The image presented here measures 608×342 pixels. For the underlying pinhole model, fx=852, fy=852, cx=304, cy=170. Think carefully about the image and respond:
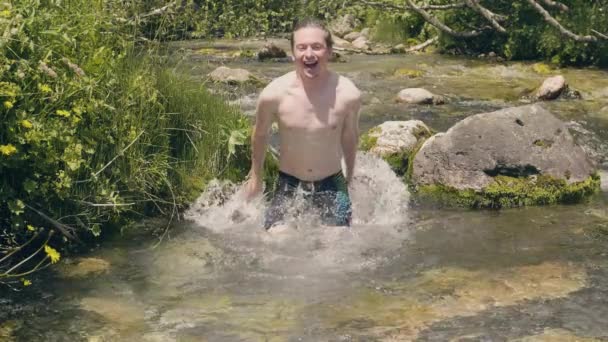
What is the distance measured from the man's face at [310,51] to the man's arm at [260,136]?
Answer: 1.13ft

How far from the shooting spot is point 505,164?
7.79 metres

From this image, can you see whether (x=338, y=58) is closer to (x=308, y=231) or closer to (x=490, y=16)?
(x=490, y=16)

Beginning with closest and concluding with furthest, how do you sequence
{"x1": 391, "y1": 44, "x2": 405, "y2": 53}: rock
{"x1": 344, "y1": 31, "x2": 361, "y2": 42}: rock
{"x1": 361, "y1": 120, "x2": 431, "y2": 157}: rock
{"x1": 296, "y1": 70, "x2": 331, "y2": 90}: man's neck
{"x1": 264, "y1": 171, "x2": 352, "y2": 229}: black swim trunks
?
{"x1": 296, "y1": 70, "x2": 331, "y2": 90}: man's neck
{"x1": 264, "y1": 171, "x2": 352, "y2": 229}: black swim trunks
{"x1": 361, "y1": 120, "x2": 431, "y2": 157}: rock
{"x1": 391, "y1": 44, "x2": 405, "y2": 53}: rock
{"x1": 344, "y1": 31, "x2": 361, "y2": 42}: rock

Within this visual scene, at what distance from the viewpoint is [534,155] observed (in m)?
7.82

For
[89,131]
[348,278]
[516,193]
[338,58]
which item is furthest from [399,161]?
[338,58]

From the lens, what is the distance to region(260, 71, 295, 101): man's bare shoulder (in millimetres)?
6094

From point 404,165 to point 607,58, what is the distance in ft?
34.1

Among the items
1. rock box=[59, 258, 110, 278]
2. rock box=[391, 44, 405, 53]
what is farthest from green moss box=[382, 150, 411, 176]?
rock box=[391, 44, 405, 53]

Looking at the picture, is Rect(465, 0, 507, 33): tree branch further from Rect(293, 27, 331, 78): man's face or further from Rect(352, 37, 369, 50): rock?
Rect(293, 27, 331, 78): man's face

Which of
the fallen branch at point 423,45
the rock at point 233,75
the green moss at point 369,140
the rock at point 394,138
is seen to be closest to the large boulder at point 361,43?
the fallen branch at point 423,45

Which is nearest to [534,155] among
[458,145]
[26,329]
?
[458,145]

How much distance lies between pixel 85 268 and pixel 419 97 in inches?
348

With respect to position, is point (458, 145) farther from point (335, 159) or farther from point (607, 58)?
point (607, 58)

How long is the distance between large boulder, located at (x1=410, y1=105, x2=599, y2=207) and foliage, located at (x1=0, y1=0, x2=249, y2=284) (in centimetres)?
185
